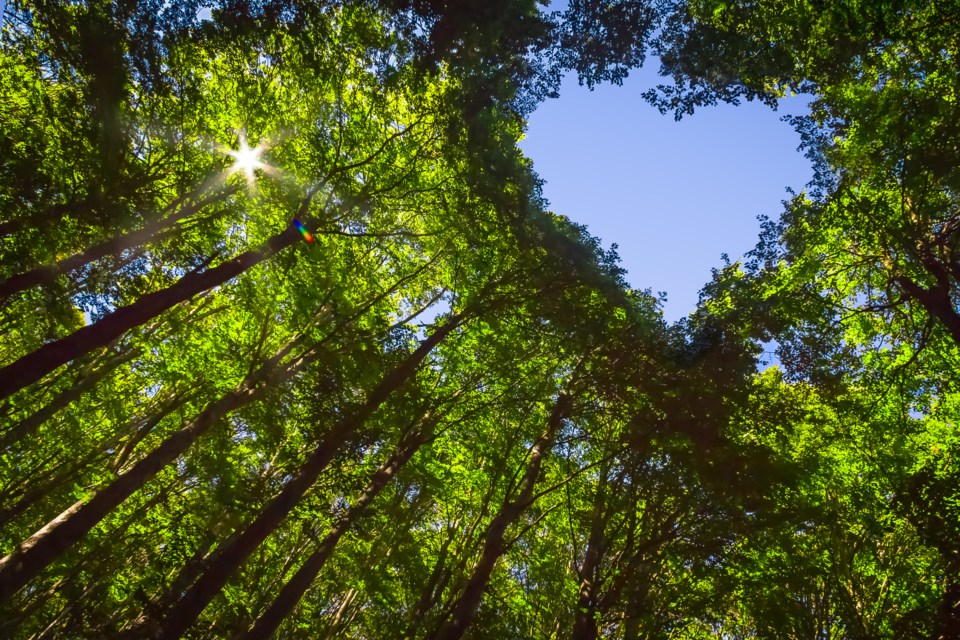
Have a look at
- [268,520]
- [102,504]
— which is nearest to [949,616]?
[268,520]

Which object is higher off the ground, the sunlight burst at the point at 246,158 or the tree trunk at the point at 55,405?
the sunlight burst at the point at 246,158

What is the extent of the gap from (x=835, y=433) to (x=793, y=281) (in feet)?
16.7

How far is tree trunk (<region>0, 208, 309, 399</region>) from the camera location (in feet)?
20.5

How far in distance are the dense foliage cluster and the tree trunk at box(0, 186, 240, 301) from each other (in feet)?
0.38

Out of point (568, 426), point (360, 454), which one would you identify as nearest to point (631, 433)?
point (568, 426)

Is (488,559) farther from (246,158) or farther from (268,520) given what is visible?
(246,158)

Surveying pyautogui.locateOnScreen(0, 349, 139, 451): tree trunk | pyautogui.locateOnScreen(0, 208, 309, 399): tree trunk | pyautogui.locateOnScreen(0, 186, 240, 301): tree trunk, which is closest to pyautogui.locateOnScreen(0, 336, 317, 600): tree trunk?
pyautogui.locateOnScreen(0, 208, 309, 399): tree trunk

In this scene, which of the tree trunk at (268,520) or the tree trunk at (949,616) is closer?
the tree trunk at (268,520)

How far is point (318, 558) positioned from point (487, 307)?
6686 mm

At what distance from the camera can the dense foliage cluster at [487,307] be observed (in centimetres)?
848

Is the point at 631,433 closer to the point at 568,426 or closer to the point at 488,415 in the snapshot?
the point at 568,426

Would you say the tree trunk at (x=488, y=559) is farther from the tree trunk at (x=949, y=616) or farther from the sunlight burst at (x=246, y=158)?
the sunlight burst at (x=246, y=158)

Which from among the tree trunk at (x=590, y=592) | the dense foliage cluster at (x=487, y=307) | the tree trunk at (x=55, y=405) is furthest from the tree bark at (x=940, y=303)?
the tree trunk at (x=55, y=405)

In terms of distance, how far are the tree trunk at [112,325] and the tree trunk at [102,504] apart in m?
2.46
